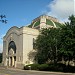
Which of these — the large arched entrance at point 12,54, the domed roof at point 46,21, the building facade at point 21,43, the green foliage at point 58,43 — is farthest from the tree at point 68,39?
the domed roof at point 46,21

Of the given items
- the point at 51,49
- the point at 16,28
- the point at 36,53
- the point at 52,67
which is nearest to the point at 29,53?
the point at 36,53

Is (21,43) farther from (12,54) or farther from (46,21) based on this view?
(46,21)

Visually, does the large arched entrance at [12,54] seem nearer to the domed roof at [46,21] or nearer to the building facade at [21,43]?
the building facade at [21,43]

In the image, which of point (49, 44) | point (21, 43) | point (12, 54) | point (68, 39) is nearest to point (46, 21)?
point (21, 43)

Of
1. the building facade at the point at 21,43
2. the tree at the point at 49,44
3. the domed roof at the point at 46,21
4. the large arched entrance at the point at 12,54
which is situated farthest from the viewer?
the domed roof at the point at 46,21

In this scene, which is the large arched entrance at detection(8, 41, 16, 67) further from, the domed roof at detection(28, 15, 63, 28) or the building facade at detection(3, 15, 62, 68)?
the domed roof at detection(28, 15, 63, 28)

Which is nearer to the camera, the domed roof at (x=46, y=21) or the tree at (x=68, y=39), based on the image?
the tree at (x=68, y=39)

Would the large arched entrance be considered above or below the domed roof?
below

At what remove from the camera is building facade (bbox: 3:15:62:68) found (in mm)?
62803

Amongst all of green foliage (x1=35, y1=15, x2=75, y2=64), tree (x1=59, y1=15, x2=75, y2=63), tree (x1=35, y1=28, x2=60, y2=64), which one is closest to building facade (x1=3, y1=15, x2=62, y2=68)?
green foliage (x1=35, y1=15, x2=75, y2=64)

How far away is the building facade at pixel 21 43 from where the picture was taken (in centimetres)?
6280

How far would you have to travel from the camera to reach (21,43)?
2499 inches

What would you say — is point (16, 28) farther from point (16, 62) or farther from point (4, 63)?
point (4, 63)

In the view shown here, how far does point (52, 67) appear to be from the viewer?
43094 mm
